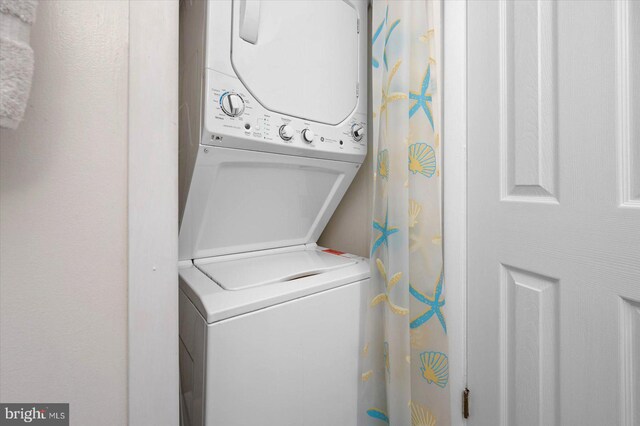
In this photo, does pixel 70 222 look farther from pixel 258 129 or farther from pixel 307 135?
pixel 307 135

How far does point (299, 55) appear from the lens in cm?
108

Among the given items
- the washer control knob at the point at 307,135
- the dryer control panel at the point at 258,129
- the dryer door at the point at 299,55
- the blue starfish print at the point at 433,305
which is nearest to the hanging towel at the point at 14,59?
the dryer control panel at the point at 258,129

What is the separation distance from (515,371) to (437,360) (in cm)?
25

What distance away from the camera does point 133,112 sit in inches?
20.9

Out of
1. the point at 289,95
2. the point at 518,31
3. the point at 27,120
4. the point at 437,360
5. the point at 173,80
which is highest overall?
the point at 518,31

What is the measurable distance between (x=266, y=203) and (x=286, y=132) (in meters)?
0.34

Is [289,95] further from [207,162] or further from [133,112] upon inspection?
[133,112]

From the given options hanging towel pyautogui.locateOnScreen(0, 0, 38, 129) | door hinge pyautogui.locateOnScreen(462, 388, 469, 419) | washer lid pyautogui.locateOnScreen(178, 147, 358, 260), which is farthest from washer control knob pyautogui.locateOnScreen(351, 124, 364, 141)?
door hinge pyautogui.locateOnScreen(462, 388, 469, 419)

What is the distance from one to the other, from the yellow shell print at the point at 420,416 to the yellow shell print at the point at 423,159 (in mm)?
902

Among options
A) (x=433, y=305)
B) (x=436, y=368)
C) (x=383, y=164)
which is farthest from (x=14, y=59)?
(x=436, y=368)

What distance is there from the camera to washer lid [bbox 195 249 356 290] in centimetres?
94

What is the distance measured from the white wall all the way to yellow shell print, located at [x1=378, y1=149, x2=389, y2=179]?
88cm

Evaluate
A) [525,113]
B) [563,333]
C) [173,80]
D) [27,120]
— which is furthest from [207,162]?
[563,333]

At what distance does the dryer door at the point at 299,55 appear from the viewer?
0.94 metres
